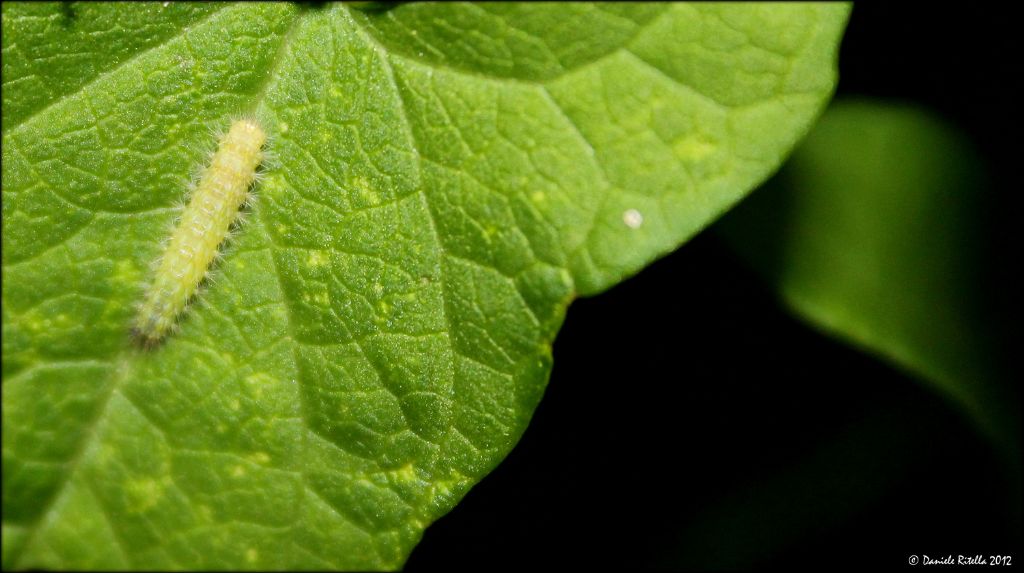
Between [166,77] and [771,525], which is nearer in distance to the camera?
[166,77]

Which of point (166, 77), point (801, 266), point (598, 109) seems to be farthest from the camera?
point (801, 266)

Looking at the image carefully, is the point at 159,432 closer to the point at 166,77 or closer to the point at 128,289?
the point at 128,289

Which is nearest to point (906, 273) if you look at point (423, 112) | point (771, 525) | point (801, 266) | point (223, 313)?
point (801, 266)

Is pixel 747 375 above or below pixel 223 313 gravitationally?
below

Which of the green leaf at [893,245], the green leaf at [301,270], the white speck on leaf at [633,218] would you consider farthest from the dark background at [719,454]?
the white speck on leaf at [633,218]

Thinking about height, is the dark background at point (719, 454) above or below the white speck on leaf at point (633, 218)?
below

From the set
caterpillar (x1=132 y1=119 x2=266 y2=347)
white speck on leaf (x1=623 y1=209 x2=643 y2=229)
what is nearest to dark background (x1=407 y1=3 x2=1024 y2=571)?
white speck on leaf (x1=623 y1=209 x2=643 y2=229)

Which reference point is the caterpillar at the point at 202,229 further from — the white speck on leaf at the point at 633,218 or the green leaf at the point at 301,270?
the white speck on leaf at the point at 633,218
